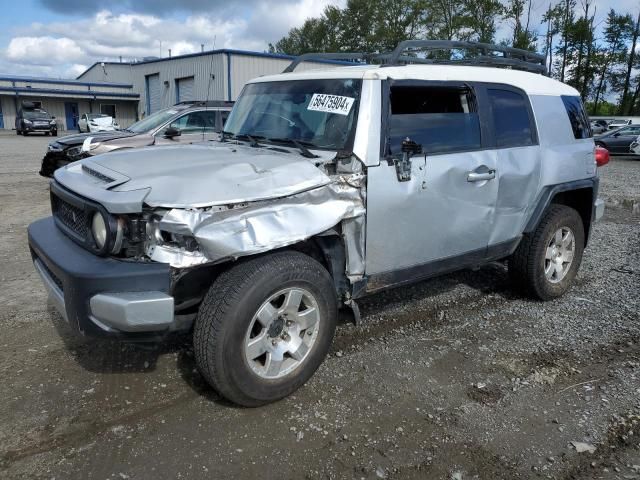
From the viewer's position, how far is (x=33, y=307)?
14.9 feet

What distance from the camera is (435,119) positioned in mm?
3742

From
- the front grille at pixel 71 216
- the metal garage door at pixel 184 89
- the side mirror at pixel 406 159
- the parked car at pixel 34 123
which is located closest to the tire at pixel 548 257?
the side mirror at pixel 406 159

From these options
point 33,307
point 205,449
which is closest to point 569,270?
point 205,449

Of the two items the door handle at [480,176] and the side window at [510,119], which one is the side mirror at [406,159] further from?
the side window at [510,119]

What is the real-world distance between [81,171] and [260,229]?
4.74 ft

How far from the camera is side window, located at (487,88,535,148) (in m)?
4.14

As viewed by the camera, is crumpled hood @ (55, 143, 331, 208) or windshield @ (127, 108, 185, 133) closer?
crumpled hood @ (55, 143, 331, 208)

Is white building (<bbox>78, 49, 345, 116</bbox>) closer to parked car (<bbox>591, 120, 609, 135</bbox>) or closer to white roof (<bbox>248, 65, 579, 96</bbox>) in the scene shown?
white roof (<bbox>248, 65, 579, 96</bbox>)

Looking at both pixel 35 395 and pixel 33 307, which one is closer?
pixel 35 395

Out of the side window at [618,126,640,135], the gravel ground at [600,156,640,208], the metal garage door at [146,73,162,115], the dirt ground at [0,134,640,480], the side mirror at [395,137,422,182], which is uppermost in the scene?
the metal garage door at [146,73,162,115]

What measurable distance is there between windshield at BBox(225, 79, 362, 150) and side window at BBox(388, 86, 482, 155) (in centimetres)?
32

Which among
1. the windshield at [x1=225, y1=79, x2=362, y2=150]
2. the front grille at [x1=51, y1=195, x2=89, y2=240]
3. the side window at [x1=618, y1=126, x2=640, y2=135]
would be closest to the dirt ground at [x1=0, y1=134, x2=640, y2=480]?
the front grille at [x1=51, y1=195, x2=89, y2=240]

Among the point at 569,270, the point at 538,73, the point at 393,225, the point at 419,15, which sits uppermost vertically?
the point at 419,15

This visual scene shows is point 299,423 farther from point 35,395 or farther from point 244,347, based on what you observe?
point 35,395
